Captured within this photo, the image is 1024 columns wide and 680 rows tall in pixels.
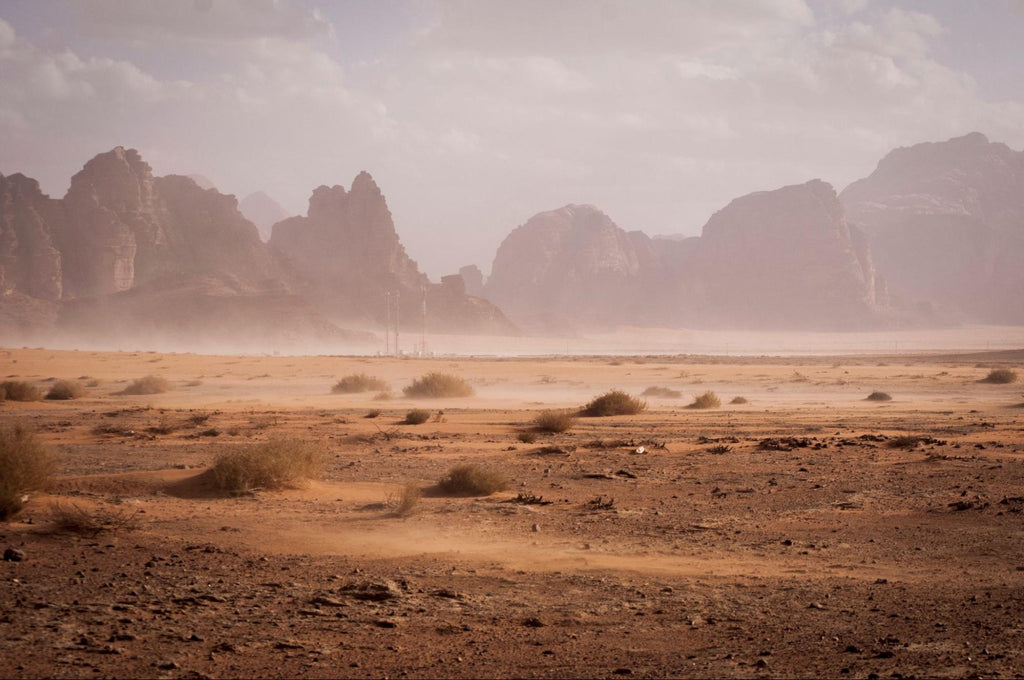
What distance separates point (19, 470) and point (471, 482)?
5.89 metres

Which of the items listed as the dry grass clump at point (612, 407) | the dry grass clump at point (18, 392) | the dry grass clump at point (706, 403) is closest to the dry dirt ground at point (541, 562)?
the dry grass clump at point (612, 407)

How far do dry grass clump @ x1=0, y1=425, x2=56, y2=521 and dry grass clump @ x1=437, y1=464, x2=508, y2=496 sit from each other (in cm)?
538

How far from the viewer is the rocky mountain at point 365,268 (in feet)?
466

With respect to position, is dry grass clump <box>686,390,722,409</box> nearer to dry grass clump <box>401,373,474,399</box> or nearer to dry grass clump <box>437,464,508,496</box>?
dry grass clump <box>401,373,474,399</box>

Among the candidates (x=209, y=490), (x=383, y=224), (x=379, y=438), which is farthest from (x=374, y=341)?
(x=209, y=490)

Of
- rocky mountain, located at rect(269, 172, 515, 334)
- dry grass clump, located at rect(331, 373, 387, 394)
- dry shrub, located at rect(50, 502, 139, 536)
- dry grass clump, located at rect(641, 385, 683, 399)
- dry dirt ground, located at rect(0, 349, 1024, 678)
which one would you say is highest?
rocky mountain, located at rect(269, 172, 515, 334)

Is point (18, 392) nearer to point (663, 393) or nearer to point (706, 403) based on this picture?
point (706, 403)

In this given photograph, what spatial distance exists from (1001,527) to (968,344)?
518 feet

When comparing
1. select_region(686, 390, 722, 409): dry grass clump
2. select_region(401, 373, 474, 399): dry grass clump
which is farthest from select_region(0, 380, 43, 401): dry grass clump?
select_region(686, 390, 722, 409): dry grass clump

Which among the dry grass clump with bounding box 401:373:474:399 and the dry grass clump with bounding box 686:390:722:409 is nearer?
the dry grass clump with bounding box 686:390:722:409

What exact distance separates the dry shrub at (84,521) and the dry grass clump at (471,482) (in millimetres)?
4449

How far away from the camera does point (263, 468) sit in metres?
12.9

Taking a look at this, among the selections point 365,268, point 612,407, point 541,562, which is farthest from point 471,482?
point 365,268

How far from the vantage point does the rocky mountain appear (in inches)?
5591
